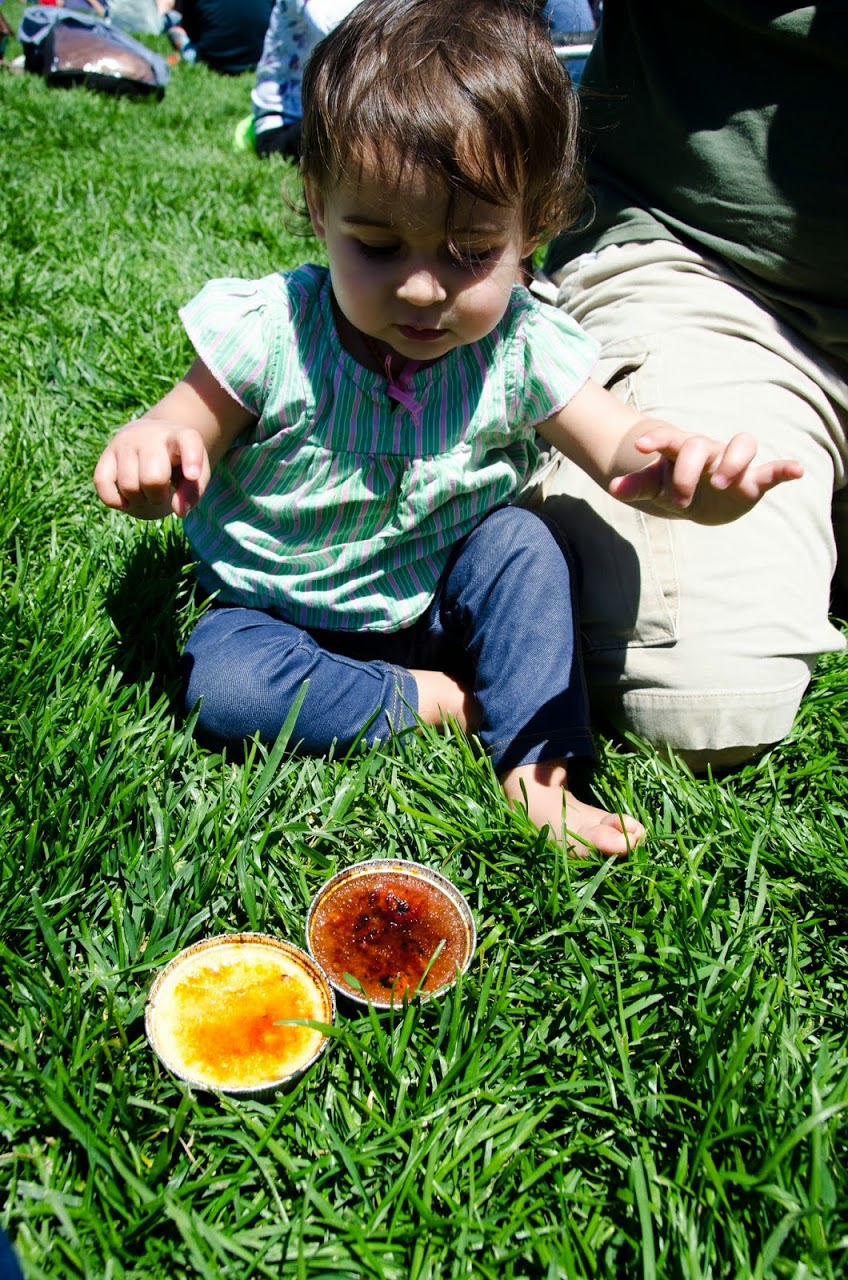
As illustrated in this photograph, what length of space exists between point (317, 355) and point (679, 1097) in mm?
1346

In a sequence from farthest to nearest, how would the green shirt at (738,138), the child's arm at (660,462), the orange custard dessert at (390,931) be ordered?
the green shirt at (738,138), the child's arm at (660,462), the orange custard dessert at (390,931)

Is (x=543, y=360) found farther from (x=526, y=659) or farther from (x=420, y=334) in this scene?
(x=526, y=659)

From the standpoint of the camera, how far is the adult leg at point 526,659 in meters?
1.83

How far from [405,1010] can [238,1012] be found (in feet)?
0.75

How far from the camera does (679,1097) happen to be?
4.27 ft

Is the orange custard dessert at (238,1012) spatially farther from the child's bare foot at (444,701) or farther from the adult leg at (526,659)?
the child's bare foot at (444,701)

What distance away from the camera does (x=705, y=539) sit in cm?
206

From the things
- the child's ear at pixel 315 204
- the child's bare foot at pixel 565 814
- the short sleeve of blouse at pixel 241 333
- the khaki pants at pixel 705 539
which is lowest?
the child's bare foot at pixel 565 814

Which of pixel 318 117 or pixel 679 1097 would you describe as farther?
pixel 318 117

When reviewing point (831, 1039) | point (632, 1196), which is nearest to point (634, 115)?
point (831, 1039)

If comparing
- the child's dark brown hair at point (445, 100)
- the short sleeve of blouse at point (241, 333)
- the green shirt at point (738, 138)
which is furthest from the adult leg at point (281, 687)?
the green shirt at point (738, 138)

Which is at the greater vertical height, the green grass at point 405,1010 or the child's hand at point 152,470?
the child's hand at point 152,470

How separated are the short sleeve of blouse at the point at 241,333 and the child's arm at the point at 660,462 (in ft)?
1.82

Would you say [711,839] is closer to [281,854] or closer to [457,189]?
[281,854]
